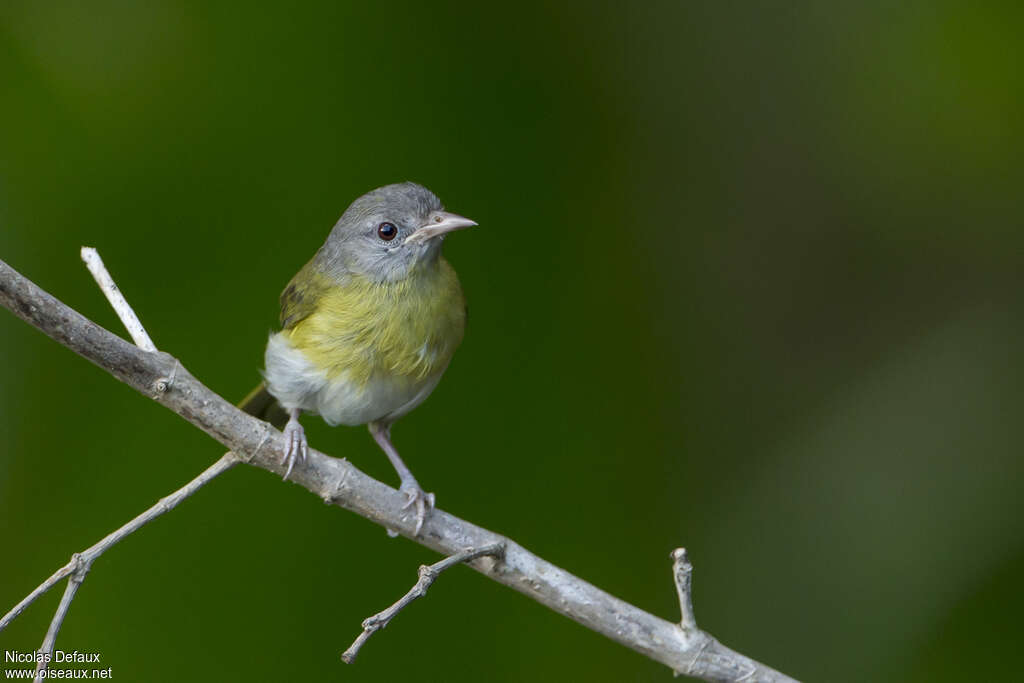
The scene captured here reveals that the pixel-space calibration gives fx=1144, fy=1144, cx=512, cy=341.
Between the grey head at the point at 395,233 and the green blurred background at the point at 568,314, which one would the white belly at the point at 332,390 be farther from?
the green blurred background at the point at 568,314

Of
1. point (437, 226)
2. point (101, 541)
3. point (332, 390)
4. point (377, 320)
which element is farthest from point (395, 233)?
point (101, 541)

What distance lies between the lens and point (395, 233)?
3621mm

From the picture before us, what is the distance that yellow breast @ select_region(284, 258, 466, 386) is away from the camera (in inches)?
140

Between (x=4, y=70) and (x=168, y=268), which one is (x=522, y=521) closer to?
(x=168, y=268)

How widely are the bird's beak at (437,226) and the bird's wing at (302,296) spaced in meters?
0.35

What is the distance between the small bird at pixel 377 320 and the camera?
3.56 metres

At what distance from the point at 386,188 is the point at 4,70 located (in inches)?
69.4

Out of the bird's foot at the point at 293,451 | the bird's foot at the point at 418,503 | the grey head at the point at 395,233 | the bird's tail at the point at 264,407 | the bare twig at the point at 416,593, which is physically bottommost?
the bare twig at the point at 416,593

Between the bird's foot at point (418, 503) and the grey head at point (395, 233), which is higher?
the grey head at point (395, 233)

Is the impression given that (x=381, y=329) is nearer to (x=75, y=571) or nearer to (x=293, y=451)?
(x=293, y=451)

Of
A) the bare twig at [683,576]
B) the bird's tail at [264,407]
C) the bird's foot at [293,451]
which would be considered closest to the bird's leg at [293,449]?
the bird's foot at [293,451]

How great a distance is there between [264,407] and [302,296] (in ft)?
1.84

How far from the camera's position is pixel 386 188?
3.65m

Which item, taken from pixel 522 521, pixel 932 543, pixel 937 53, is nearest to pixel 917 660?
pixel 932 543
